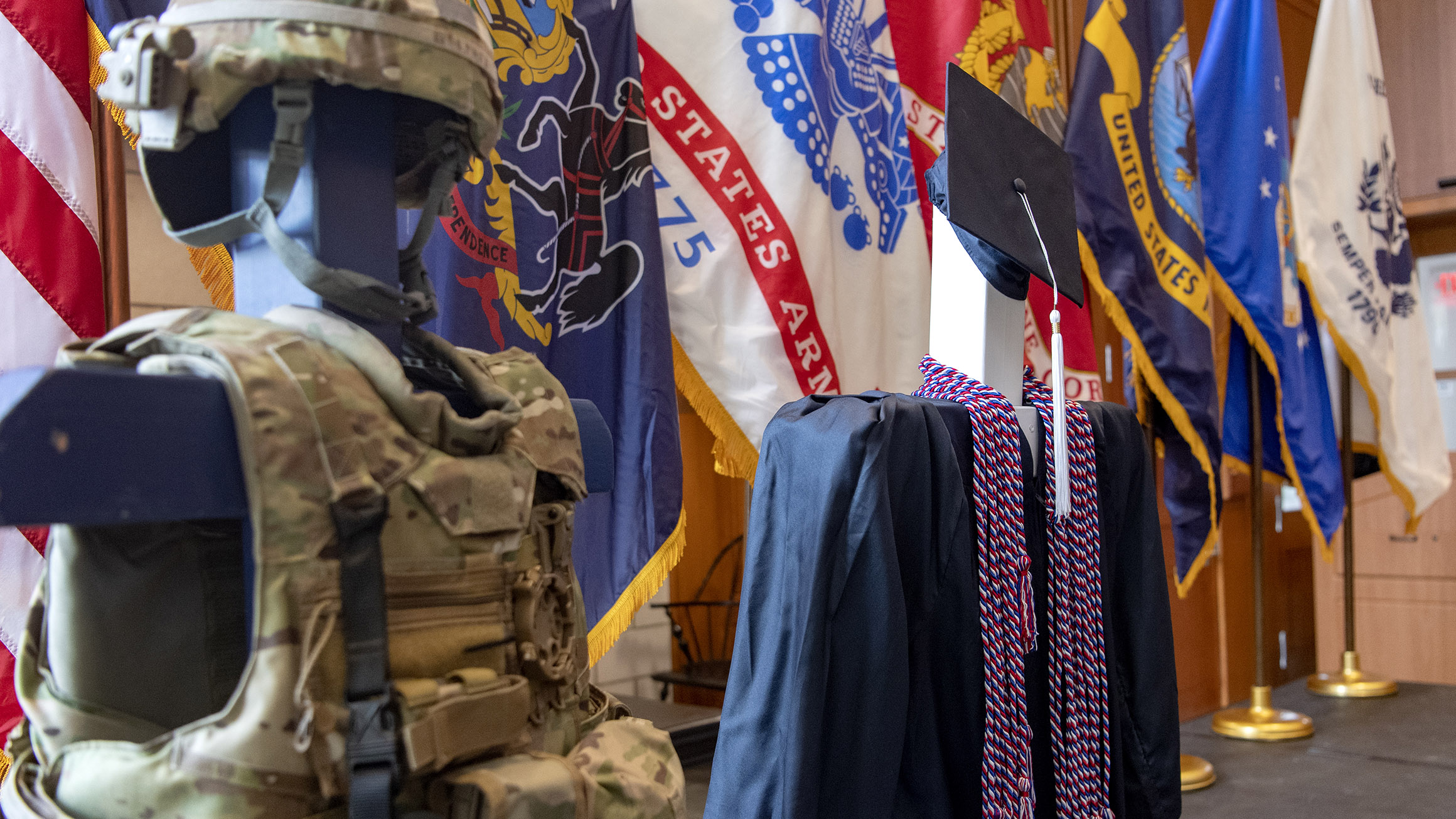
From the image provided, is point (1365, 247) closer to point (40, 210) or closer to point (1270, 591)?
point (1270, 591)

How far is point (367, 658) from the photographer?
587mm

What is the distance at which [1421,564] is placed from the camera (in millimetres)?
3801

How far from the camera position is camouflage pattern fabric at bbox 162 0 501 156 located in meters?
0.64

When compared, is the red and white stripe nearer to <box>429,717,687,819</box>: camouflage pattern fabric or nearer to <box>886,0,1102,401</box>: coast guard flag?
<box>429,717,687,819</box>: camouflage pattern fabric

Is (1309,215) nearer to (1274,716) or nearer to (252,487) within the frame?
(1274,716)

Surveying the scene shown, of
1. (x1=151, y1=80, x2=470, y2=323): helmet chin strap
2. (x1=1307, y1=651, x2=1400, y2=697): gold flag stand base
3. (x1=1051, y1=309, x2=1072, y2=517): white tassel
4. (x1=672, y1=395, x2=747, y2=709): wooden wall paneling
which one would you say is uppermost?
(x1=151, y1=80, x2=470, y2=323): helmet chin strap

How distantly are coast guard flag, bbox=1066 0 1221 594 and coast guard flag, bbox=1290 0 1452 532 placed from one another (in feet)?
1.77

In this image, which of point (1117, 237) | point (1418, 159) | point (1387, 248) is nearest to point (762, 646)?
point (1117, 237)

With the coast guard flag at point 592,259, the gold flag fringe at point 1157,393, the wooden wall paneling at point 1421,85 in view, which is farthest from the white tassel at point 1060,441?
the wooden wall paneling at point 1421,85

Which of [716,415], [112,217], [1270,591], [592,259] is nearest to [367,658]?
[112,217]

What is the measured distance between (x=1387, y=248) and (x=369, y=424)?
3.28 meters

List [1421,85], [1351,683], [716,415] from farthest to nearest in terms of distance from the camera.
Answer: [1421,85]
[1351,683]
[716,415]

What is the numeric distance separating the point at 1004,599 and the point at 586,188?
953 mm

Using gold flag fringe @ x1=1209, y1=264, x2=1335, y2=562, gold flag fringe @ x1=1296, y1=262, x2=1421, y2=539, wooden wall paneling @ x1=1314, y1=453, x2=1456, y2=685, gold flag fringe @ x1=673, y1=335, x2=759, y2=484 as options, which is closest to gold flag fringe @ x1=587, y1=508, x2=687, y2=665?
gold flag fringe @ x1=673, y1=335, x2=759, y2=484
